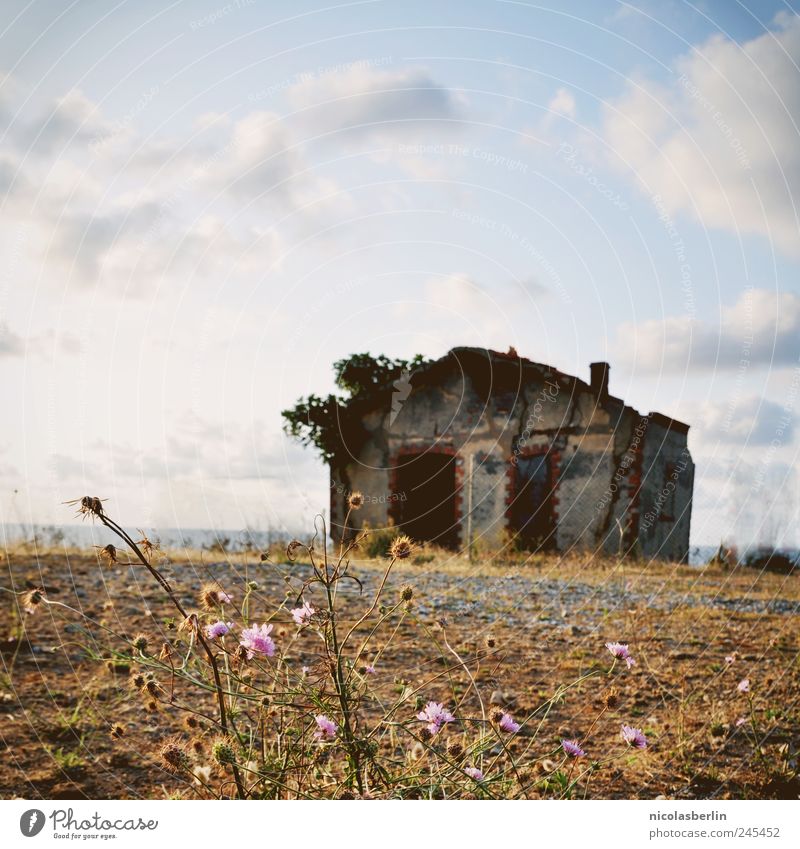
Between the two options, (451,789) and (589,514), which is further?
(589,514)

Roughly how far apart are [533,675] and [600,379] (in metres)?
8.59

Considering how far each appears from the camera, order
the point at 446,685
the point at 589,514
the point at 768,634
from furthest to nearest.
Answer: the point at 589,514, the point at 768,634, the point at 446,685

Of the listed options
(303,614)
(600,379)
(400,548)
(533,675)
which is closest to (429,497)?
(600,379)

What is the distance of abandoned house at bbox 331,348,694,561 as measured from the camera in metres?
11.2

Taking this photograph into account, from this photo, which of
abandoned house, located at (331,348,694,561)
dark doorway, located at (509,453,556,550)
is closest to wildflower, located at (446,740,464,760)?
abandoned house, located at (331,348,694,561)

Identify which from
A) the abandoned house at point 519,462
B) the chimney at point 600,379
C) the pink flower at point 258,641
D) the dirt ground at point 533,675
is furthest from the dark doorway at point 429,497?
the pink flower at point 258,641

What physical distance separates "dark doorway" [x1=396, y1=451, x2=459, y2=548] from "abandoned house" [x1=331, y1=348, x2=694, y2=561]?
3cm

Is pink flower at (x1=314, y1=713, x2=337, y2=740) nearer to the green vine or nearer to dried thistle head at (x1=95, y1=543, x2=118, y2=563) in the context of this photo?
dried thistle head at (x1=95, y1=543, x2=118, y2=563)

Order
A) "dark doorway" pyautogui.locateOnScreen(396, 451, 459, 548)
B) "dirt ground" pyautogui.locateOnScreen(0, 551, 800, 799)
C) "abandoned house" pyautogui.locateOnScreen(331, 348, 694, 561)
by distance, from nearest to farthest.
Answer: "dirt ground" pyautogui.locateOnScreen(0, 551, 800, 799) → "abandoned house" pyautogui.locateOnScreen(331, 348, 694, 561) → "dark doorway" pyautogui.locateOnScreen(396, 451, 459, 548)

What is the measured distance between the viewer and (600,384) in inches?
448
